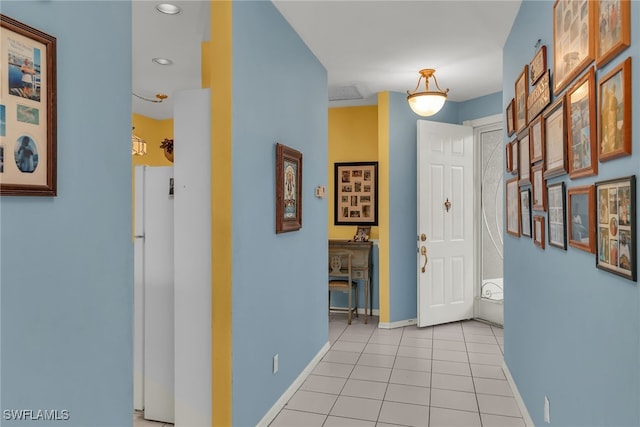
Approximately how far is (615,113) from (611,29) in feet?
0.90

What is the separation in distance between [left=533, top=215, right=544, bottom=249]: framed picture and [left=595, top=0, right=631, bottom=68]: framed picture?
98cm

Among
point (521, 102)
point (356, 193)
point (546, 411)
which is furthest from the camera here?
point (356, 193)

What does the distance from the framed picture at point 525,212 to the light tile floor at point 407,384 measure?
1.19 m

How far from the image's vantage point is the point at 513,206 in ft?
9.91

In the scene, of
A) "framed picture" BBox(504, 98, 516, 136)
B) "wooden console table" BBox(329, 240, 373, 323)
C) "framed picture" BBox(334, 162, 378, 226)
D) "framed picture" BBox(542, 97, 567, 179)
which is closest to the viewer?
"framed picture" BBox(542, 97, 567, 179)

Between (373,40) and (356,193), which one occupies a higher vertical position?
(373,40)

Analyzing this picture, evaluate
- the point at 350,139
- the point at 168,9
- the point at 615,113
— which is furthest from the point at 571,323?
the point at 350,139

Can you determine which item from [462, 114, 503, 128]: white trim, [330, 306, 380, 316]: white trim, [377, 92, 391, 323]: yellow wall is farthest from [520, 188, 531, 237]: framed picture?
[330, 306, 380, 316]: white trim

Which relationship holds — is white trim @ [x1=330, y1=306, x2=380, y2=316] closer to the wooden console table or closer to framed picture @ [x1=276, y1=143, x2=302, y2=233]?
the wooden console table

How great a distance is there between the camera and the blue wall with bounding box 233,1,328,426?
7.72 ft

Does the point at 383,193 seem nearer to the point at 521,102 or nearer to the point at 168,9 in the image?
the point at 521,102

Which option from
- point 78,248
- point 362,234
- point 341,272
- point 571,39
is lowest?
point 341,272

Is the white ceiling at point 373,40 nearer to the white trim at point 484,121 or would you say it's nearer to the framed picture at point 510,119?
the white trim at point 484,121

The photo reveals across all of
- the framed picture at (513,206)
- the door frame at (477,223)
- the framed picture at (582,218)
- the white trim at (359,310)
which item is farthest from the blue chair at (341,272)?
the framed picture at (582,218)
